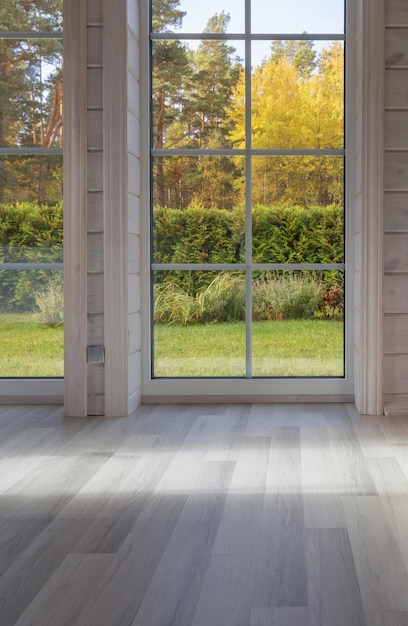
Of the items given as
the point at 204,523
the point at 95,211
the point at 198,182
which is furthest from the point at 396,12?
the point at 204,523

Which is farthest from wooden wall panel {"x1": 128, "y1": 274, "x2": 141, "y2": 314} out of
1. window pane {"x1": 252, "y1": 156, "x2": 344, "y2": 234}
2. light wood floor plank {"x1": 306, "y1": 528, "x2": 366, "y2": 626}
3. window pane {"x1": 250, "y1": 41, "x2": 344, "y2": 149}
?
light wood floor plank {"x1": 306, "y1": 528, "x2": 366, "y2": 626}

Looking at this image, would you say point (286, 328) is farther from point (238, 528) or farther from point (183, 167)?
point (238, 528)

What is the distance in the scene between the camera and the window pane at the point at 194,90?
3906 mm

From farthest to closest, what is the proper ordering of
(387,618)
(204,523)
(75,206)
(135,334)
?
(135,334), (75,206), (204,523), (387,618)

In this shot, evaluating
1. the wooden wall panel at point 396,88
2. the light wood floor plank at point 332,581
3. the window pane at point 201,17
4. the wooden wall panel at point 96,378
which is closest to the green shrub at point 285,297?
the wooden wall panel at point 96,378

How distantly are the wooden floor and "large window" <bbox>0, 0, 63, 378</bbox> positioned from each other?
1.87 ft

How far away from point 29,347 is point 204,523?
202 centimetres

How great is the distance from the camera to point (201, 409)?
377 centimetres

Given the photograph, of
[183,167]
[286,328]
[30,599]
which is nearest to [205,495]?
[30,599]

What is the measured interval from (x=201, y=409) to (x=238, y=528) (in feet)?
5.55

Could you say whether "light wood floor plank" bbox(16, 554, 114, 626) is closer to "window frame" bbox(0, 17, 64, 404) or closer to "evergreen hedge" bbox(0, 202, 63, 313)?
"window frame" bbox(0, 17, 64, 404)

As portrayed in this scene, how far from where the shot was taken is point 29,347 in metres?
3.92

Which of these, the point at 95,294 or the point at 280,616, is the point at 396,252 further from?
the point at 280,616

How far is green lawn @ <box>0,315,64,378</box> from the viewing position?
3.89m
